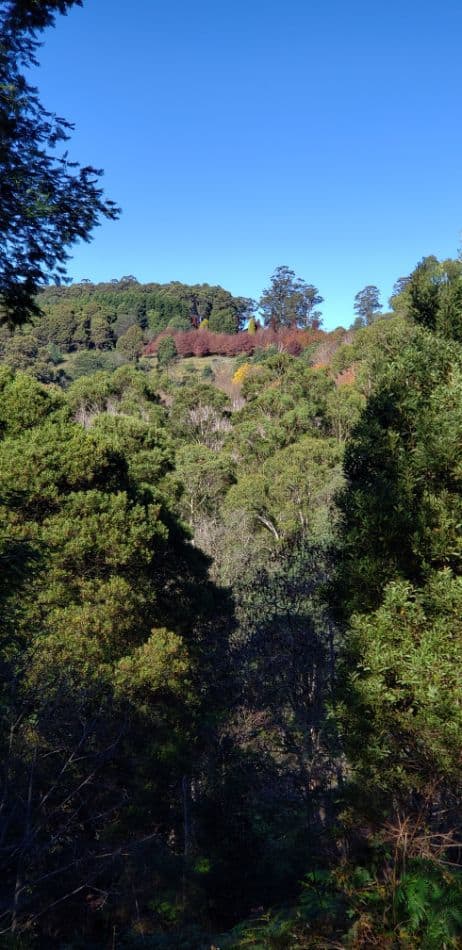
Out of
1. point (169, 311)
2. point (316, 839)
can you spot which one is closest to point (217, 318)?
point (169, 311)

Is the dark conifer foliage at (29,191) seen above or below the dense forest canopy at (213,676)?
above

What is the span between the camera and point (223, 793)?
1066 cm

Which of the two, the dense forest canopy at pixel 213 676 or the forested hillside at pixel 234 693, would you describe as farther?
the forested hillside at pixel 234 693

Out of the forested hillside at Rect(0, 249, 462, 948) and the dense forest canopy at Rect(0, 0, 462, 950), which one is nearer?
the dense forest canopy at Rect(0, 0, 462, 950)

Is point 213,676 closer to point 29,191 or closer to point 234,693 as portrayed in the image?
point 234,693

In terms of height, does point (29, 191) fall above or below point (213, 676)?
above

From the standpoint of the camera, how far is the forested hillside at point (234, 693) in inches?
193

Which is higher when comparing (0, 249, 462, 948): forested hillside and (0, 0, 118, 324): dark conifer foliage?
(0, 0, 118, 324): dark conifer foliage

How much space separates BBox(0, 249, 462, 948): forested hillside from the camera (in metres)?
4.91

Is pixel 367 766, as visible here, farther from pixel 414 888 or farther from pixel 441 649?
pixel 441 649

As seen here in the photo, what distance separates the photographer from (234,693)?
12.3 meters

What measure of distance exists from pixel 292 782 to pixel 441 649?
8.34 meters

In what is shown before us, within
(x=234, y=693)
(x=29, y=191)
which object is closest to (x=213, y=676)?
(x=234, y=693)

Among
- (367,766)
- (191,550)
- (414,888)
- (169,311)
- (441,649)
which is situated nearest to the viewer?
(414,888)
